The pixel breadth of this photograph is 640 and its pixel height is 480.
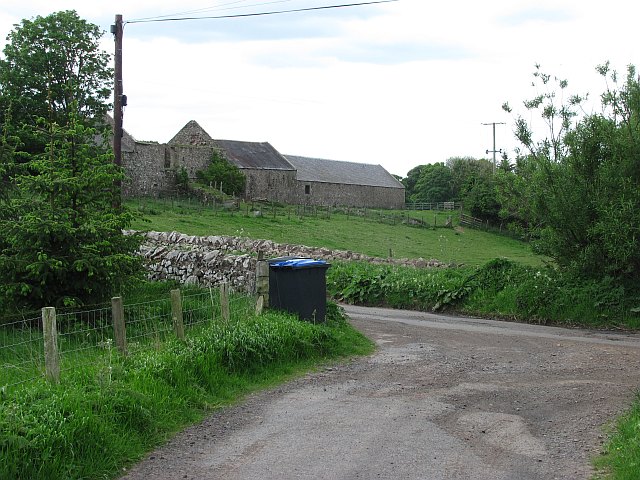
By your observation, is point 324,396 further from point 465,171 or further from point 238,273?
point 465,171

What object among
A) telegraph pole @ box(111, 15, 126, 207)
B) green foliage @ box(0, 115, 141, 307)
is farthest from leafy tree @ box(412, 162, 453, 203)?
green foliage @ box(0, 115, 141, 307)

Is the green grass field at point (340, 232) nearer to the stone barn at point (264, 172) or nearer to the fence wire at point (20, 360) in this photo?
the stone barn at point (264, 172)

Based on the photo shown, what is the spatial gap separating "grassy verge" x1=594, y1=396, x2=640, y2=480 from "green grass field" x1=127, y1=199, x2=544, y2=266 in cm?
2419

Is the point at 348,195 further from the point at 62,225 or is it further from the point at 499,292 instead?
the point at 62,225

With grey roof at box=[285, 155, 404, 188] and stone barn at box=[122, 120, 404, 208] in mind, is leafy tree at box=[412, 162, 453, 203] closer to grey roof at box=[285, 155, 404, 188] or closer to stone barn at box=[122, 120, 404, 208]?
grey roof at box=[285, 155, 404, 188]

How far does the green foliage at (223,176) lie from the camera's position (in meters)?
61.8

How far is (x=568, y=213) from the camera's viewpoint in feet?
57.7

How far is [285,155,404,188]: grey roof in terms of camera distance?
7831 centimetres

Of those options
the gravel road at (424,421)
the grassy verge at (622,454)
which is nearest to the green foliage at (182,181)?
the gravel road at (424,421)

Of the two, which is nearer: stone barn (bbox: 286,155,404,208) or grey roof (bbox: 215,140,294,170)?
grey roof (bbox: 215,140,294,170)

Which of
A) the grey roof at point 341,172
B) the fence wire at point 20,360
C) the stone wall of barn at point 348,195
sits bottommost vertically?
the fence wire at point 20,360

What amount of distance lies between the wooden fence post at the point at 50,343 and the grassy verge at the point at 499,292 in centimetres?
1321

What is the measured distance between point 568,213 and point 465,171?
8471 cm

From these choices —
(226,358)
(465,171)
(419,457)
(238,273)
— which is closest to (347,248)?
(238,273)
